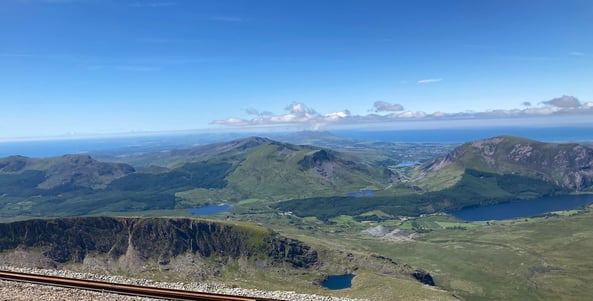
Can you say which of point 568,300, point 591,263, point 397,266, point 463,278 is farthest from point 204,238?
point 591,263

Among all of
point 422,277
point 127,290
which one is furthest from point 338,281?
point 127,290

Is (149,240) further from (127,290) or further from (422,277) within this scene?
(127,290)

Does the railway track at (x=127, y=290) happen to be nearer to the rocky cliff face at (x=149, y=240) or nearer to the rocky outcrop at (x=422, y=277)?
the rocky cliff face at (x=149, y=240)

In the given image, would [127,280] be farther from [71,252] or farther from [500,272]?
[500,272]

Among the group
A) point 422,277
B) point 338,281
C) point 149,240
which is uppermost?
point 149,240

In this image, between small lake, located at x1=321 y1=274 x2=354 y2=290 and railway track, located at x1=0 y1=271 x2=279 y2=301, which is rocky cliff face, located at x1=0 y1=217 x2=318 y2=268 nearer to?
small lake, located at x1=321 y1=274 x2=354 y2=290
